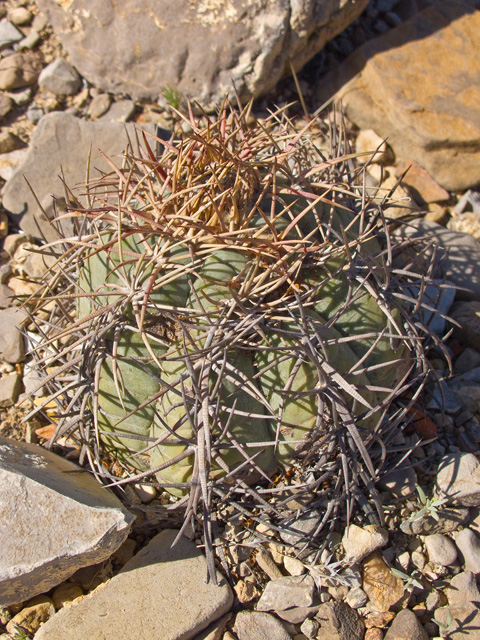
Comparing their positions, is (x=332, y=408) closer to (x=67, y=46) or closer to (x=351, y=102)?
(x=351, y=102)

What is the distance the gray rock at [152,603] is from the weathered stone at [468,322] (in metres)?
1.62

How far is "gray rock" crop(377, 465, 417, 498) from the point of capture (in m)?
2.15

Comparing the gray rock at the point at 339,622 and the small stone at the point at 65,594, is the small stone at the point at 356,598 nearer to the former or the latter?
the gray rock at the point at 339,622

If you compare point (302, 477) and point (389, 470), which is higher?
point (302, 477)

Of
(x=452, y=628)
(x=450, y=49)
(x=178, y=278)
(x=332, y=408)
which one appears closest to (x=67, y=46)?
(x=450, y=49)

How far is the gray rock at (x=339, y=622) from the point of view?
187cm

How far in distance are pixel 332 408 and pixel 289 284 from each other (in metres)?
0.38

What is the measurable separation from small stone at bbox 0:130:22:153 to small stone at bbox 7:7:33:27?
0.91 meters

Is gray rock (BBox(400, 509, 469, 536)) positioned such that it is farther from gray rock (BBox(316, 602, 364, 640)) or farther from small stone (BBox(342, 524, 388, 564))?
gray rock (BBox(316, 602, 364, 640))

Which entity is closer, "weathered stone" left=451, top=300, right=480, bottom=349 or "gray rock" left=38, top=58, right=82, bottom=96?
"weathered stone" left=451, top=300, right=480, bottom=349

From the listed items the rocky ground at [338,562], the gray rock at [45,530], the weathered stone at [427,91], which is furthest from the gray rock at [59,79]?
the gray rock at [45,530]

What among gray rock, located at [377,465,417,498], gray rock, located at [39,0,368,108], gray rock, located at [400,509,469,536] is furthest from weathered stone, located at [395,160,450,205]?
gray rock, located at [400,509,469,536]

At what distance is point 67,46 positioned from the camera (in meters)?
3.60

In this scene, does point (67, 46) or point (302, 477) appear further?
point (67, 46)
